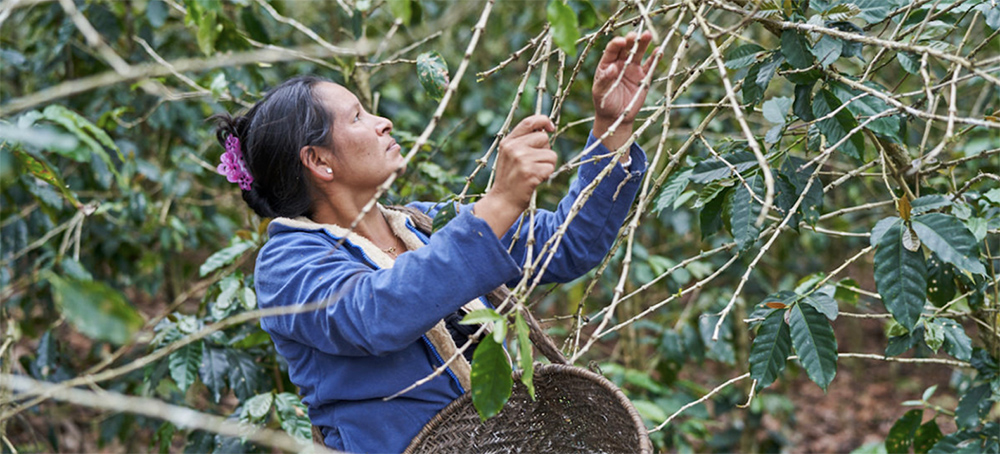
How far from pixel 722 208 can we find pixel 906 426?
31.0 inches

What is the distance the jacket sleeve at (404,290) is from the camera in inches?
46.9

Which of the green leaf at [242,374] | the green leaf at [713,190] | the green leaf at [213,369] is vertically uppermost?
the green leaf at [713,190]

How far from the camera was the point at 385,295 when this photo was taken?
47.2 inches

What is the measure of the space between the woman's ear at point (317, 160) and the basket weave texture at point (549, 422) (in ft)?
1.57

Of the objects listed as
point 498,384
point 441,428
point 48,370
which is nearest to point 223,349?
point 48,370

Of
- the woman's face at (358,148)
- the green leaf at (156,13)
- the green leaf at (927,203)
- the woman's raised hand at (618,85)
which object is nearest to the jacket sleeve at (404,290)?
the woman's face at (358,148)

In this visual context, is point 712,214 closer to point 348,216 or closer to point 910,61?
point 910,61

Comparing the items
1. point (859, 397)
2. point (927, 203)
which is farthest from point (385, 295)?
point (859, 397)

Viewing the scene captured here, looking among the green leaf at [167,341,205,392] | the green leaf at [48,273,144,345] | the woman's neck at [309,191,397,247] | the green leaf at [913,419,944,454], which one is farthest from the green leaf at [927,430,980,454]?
the green leaf at [167,341,205,392]

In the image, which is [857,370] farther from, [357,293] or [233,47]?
[357,293]

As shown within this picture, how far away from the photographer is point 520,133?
4.09 feet

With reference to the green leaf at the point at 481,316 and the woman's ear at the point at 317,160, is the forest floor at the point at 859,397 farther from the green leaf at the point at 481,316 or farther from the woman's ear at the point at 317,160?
the green leaf at the point at 481,316

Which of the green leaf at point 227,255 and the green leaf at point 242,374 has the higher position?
the green leaf at point 227,255

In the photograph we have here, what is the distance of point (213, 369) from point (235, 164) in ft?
2.43
